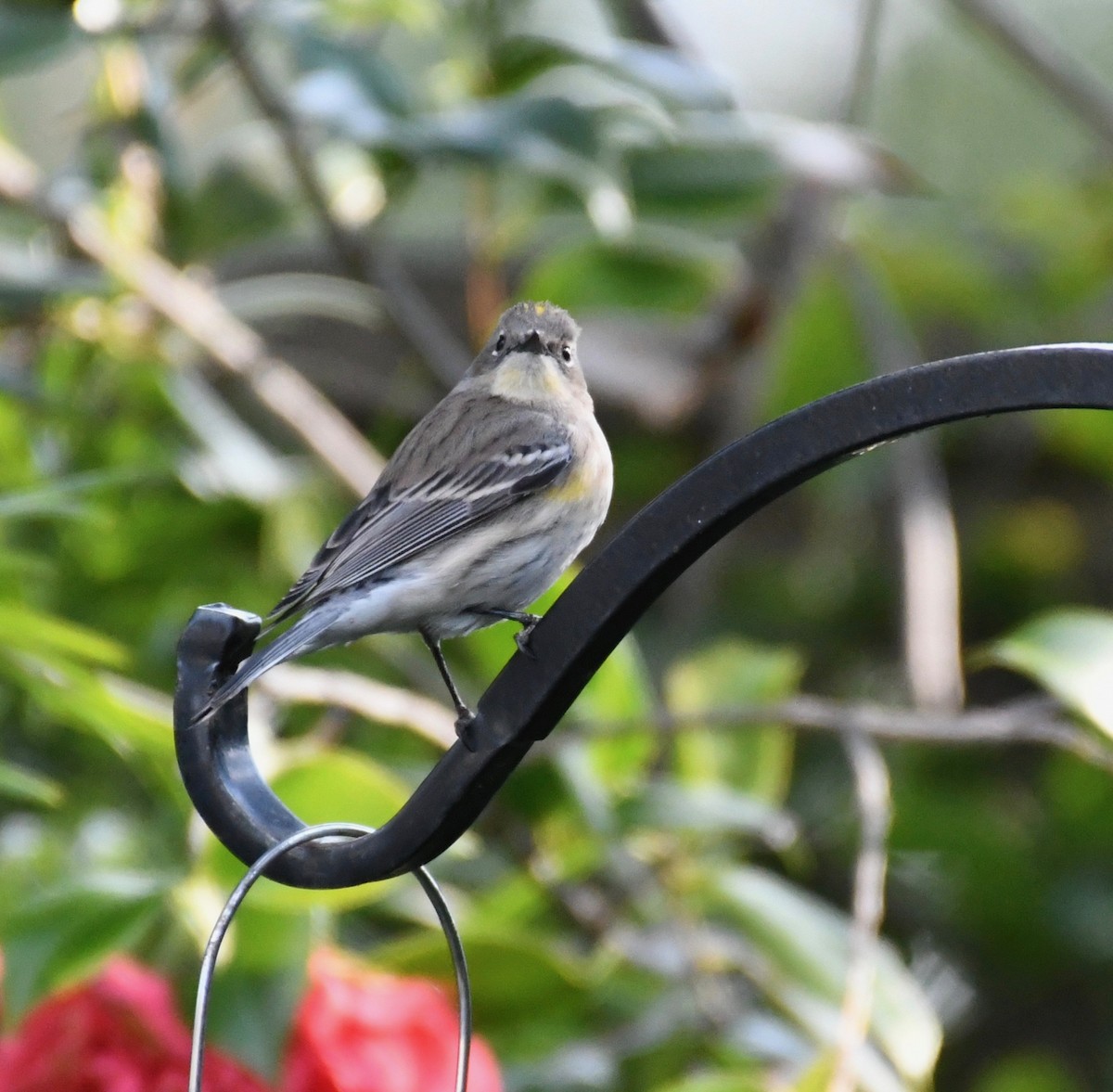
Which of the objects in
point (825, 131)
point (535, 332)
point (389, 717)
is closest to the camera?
point (389, 717)

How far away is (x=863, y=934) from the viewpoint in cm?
189

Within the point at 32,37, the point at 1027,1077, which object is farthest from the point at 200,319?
the point at 1027,1077

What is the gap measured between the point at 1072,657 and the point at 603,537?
6.53 ft

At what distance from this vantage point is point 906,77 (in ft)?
17.1

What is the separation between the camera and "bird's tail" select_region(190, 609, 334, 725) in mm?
1362

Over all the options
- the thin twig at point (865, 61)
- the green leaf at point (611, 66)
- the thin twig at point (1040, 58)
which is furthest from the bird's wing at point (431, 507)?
the thin twig at point (1040, 58)

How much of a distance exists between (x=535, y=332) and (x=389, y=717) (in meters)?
0.65

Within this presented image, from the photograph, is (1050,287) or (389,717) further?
(1050,287)

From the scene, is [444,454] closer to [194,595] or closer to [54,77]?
[194,595]

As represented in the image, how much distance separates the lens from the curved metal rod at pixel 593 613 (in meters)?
1.12

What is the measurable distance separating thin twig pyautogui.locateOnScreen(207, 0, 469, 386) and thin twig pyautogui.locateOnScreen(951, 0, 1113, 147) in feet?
4.12

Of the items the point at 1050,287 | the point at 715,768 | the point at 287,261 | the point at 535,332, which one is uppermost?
the point at 287,261

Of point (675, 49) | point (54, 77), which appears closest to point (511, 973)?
point (675, 49)

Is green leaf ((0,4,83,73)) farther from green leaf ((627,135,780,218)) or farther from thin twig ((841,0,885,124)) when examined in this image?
thin twig ((841,0,885,124))
